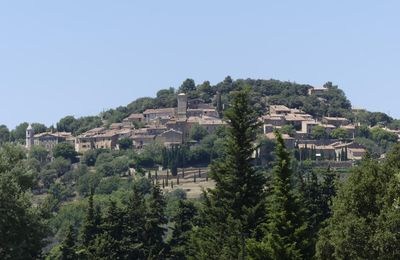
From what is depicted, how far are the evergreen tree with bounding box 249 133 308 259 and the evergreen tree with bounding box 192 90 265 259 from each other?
4.74 m

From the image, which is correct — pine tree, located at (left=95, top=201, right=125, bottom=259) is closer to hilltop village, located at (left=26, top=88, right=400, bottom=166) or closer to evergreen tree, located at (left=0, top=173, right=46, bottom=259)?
evergreen tree, located at (left=0, top=173, right=46, bottom=259)

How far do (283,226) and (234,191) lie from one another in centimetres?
728

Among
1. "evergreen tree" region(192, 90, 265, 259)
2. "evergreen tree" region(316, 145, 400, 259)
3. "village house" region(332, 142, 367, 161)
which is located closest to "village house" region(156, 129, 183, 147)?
"village house" region(332, 142, 367, 161)

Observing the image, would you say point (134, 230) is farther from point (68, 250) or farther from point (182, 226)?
point (68, 250)

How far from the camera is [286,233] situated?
27.8m

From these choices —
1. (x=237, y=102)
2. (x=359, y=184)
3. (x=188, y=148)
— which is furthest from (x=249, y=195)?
(x=188, y=148)

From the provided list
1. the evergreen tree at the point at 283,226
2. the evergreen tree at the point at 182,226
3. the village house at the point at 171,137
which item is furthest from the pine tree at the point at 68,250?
the village house at the point at 171,137

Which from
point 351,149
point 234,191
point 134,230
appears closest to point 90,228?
point 134,230

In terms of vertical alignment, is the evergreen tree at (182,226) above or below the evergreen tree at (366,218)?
below

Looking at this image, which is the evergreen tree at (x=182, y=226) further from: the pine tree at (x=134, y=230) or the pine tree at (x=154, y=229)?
the pine tree at (x=134, y=230)

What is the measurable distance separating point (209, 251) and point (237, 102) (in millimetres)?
6002

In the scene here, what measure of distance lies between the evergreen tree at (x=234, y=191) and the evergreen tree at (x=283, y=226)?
15.5ft

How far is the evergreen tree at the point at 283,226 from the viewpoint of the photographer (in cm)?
2711

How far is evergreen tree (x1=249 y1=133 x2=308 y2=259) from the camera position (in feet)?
88.9
